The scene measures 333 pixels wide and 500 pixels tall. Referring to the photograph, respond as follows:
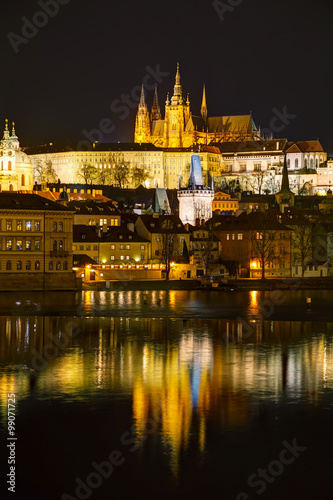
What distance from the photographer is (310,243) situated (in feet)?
274

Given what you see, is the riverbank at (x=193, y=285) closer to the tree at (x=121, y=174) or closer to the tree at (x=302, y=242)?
the tree at (x=302, y=242)

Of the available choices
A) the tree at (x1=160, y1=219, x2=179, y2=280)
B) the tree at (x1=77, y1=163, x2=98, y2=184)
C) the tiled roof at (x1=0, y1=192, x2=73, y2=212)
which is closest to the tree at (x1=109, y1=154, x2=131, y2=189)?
the tree at (x1=77, y1=163, x2=98, y2=184)

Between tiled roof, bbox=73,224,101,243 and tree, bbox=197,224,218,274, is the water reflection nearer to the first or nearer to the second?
tiled roof, bbox=73,224,101,243

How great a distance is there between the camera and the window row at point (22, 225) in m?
60.7

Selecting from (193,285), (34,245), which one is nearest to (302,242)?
(193,285)

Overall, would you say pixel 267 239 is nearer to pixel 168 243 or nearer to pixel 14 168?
pixel 168 243

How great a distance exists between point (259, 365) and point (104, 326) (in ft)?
38.3

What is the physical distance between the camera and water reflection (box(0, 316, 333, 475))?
22.6 meters

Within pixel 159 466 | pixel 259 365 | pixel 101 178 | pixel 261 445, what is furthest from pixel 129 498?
pixel 101 178

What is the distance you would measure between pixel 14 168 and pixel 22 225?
77270mm

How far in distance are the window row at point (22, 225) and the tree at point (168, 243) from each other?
43.7 feet

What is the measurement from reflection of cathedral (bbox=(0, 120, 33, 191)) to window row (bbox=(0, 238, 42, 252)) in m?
73.6

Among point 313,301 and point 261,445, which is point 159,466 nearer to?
point 261,445

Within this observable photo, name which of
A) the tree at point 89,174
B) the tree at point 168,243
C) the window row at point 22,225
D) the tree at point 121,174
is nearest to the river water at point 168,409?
the window row at point 22,225
